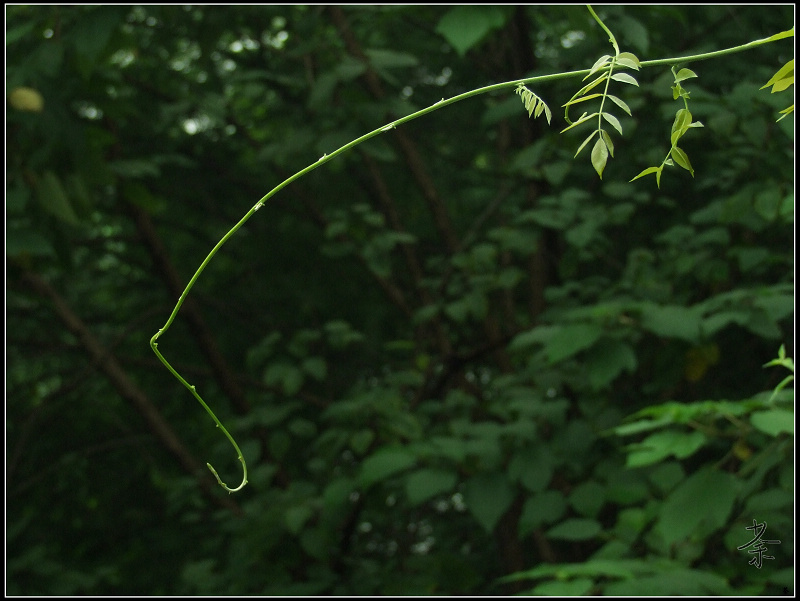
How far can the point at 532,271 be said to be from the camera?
2.50 metres

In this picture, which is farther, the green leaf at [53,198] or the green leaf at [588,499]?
the green leaf at [53,198]

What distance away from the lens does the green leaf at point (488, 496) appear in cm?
155

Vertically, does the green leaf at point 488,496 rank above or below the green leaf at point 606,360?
below

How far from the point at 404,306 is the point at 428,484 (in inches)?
44.3

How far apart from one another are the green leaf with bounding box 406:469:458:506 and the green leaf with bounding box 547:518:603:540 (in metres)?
0.26

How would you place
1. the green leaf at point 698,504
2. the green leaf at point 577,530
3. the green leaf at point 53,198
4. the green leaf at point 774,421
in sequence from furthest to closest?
the green leaf at point 53,198, the green leaf at point 577,530, the green leaf at point 698,504, the green leaf at point 774,421

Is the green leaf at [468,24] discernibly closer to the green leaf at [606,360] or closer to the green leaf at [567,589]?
the green leaf at [606,360]

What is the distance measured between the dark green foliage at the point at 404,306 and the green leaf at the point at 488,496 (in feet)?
0.05

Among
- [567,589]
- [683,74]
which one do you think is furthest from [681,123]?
[567,589]

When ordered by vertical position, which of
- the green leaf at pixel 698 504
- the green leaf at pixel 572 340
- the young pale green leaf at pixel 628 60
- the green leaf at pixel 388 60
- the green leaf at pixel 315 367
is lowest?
the green leaf at pixel 698 504

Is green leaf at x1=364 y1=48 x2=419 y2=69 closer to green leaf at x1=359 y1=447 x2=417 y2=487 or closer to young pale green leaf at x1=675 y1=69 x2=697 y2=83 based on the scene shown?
green leaf at x1=359 y1=447 x2=417 y2=487

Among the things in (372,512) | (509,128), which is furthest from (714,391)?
(509,128)

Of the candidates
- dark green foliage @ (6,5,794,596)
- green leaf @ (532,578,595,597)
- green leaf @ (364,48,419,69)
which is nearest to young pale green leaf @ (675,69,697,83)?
dark green foliage @ (6,5,794,596)

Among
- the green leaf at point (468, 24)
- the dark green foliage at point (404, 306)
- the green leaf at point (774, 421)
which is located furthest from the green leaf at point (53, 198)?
the green leaf at point (774, 421)
